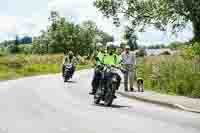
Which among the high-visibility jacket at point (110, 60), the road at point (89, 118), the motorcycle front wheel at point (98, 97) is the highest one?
the high-visibility jacket at point (110, 60)

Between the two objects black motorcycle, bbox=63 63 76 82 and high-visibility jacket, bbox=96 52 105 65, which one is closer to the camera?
high-visibility jacket, bbox=96 52 105 65

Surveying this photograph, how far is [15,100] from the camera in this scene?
22.8 metres

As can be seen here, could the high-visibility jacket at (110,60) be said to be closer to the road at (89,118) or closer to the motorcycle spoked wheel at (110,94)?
the motorcycle spoked wheel at (110,94)

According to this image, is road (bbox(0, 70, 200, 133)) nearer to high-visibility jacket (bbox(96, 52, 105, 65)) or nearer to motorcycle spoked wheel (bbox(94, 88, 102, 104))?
motorcycle spoked wheel (bbox(94, 88, 102, 104))

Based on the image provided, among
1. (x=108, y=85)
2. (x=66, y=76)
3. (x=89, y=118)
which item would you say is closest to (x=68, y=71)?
(x=66, y=76)

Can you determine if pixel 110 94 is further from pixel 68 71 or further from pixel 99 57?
pixel 68 71

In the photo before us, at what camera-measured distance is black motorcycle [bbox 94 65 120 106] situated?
2002 centimetres

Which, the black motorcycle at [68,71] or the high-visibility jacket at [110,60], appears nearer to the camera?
the high-visibility jacket at [110,60]

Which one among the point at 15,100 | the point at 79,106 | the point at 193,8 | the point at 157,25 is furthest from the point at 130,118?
the point at 157,25

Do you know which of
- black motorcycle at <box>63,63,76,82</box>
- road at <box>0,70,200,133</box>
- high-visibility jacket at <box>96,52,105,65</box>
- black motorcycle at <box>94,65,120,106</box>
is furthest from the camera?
black motorcycle at <box>63,63,76,82</box>

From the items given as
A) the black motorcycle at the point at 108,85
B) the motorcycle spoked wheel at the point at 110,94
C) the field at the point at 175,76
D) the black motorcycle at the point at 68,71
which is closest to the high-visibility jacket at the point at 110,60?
the black motorcycle at the point at 108,85

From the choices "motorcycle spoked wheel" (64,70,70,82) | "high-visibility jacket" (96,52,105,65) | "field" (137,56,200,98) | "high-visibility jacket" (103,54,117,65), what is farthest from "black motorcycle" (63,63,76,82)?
"high-visibility jacket" (103,54,117,65)

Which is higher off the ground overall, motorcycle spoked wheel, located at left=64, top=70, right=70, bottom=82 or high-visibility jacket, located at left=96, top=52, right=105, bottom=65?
high-visibility jacket, located at left=96, top=52, right=105, bottom=65

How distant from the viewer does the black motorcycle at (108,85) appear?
2002cm
